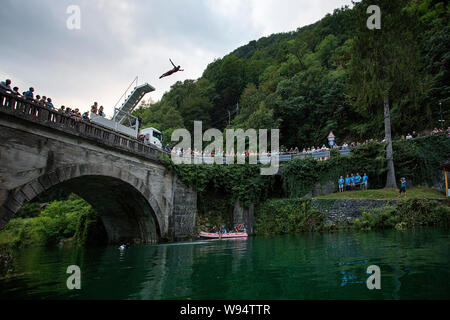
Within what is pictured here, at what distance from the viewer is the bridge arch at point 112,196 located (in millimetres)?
12077

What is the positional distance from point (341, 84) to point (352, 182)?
18.8 meters

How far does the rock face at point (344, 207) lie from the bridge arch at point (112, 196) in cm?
1247

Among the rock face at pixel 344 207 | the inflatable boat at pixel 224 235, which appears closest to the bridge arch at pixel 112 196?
the inflatable boat at pixel 224 235

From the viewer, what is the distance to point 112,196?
19547 millimetres

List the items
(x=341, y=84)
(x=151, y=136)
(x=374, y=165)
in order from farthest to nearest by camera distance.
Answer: (x=341, y=84), (x=374, y=165), (x=151, y=136)

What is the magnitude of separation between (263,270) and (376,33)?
2382 centimetres

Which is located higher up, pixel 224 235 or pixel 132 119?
pixel 132 119

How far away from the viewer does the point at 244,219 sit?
80.6 ft

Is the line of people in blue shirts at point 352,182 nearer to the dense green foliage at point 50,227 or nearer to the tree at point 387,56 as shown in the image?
the tree at point 387,56

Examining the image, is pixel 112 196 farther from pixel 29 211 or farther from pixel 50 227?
pixel 29 211

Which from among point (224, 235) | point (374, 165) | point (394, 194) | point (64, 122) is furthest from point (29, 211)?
point (394, 194)

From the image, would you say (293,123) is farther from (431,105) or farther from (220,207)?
(220,207)

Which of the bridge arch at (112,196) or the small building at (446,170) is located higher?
the small building at (446,170)

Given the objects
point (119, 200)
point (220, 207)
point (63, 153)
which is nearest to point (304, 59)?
point (220, 207)
